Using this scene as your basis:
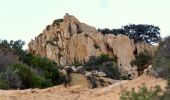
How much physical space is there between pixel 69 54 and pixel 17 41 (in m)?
20.5

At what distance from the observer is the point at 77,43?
6488 cm

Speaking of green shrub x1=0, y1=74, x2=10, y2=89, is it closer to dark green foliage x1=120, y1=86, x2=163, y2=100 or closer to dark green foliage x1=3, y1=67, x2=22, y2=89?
dark green foliage x1=3, y1=67, x2=22, y2=89

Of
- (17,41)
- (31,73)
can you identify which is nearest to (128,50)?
(17,41)

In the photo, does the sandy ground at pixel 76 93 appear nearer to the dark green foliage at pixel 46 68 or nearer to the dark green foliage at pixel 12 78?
the dark green foliage at pixel 12 78

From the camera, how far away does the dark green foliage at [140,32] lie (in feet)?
219

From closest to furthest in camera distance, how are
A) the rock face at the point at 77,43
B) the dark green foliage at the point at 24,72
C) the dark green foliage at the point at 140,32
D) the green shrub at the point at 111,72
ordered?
the dark green foliage at the point at 24,72 → the green shrub at the point at 111,72 → the rock face at the point at 77,43 → the dark green foliage at the point at 140,32

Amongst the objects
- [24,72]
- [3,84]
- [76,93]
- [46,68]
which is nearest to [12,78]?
[3,84]

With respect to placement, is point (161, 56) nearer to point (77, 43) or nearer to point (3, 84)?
point (3, 84)

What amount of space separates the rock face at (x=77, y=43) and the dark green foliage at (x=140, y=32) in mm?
1687

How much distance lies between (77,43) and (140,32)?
7984 millimetres

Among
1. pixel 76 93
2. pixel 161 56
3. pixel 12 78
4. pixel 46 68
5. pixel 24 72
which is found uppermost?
pixel 46 68

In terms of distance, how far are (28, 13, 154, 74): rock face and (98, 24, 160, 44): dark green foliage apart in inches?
66.4

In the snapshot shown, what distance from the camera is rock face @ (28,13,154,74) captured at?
2496 inches

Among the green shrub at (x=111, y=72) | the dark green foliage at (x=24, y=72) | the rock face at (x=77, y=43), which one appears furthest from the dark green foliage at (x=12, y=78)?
the rock face at (x=77, y=43)
